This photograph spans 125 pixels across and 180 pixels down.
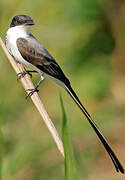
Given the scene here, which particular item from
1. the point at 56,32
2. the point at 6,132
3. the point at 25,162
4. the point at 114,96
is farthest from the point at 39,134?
the point at 114,96

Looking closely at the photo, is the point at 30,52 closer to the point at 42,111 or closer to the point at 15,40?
the point at 15,40

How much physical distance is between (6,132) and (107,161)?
Answer: 4.77 ft

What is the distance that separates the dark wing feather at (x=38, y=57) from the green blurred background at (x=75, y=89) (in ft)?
3.05

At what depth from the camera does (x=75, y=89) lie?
201 inches

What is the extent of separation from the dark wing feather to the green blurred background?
93 cm

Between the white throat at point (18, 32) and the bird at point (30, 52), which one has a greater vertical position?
the white throat at point (18, 32)

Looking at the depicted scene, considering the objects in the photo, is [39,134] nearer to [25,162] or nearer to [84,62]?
[25,162]

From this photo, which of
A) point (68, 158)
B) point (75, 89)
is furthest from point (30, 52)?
point (75, 89)

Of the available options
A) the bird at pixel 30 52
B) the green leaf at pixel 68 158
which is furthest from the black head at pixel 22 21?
the green leaf at pixel 68 158

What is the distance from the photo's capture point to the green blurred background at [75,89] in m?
4.23

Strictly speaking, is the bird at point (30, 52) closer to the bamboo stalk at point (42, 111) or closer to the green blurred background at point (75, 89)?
the bamboo stalk at point (42, 111)

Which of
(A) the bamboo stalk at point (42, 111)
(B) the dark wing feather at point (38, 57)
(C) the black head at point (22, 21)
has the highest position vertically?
(C) the black head at point (22, 21)

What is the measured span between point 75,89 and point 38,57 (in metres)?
2.06

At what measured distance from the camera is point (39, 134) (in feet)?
14.5
